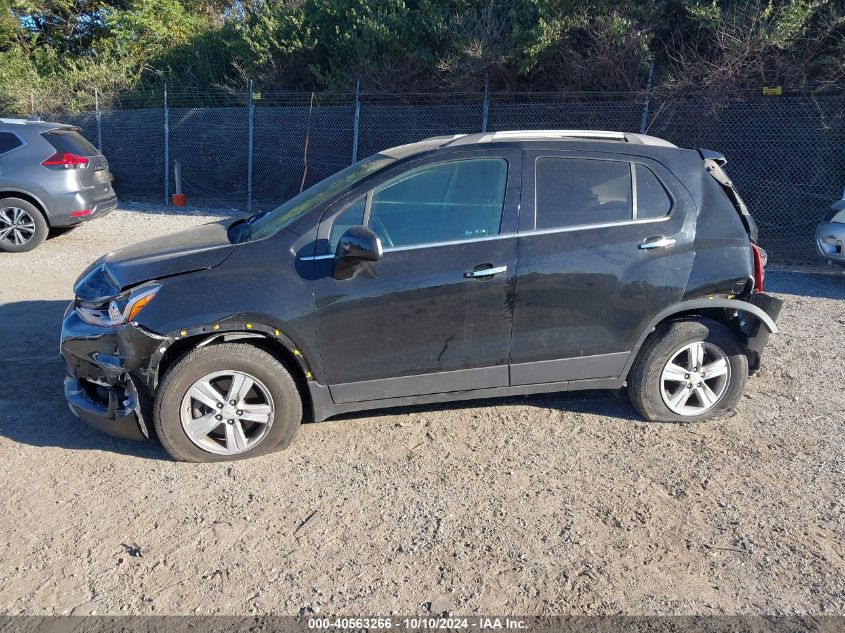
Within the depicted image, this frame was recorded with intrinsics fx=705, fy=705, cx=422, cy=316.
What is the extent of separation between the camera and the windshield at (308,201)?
4.36 metres

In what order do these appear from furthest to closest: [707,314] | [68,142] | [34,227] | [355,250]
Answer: [68,142] < [34,227] < [707,314] < [355,250]

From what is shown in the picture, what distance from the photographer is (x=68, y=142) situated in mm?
9922

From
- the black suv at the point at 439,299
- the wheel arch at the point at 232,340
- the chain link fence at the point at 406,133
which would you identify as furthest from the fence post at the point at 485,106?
the wheel arch at the point at 232,340

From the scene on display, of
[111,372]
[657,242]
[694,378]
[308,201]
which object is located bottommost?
[694,378]

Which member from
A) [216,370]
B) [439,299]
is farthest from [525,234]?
[216,370]

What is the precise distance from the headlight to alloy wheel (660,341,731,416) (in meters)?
3.21

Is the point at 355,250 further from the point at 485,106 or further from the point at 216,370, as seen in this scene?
the point at 485,106

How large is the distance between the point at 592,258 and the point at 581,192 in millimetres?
436

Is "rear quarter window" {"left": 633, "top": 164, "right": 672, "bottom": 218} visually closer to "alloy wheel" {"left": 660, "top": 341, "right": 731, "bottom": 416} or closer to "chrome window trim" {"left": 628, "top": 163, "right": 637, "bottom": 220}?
"chrome window trim" {"left": 628, "top": 163, "right": 637, "bottom": 220}

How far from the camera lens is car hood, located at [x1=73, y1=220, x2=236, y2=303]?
4.13 metres

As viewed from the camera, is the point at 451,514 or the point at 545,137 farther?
the point at 545,137

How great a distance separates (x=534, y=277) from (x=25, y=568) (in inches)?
120

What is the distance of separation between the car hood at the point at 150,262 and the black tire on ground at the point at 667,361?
270cm

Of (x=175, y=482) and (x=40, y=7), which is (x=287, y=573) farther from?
(x=40, y=7)
